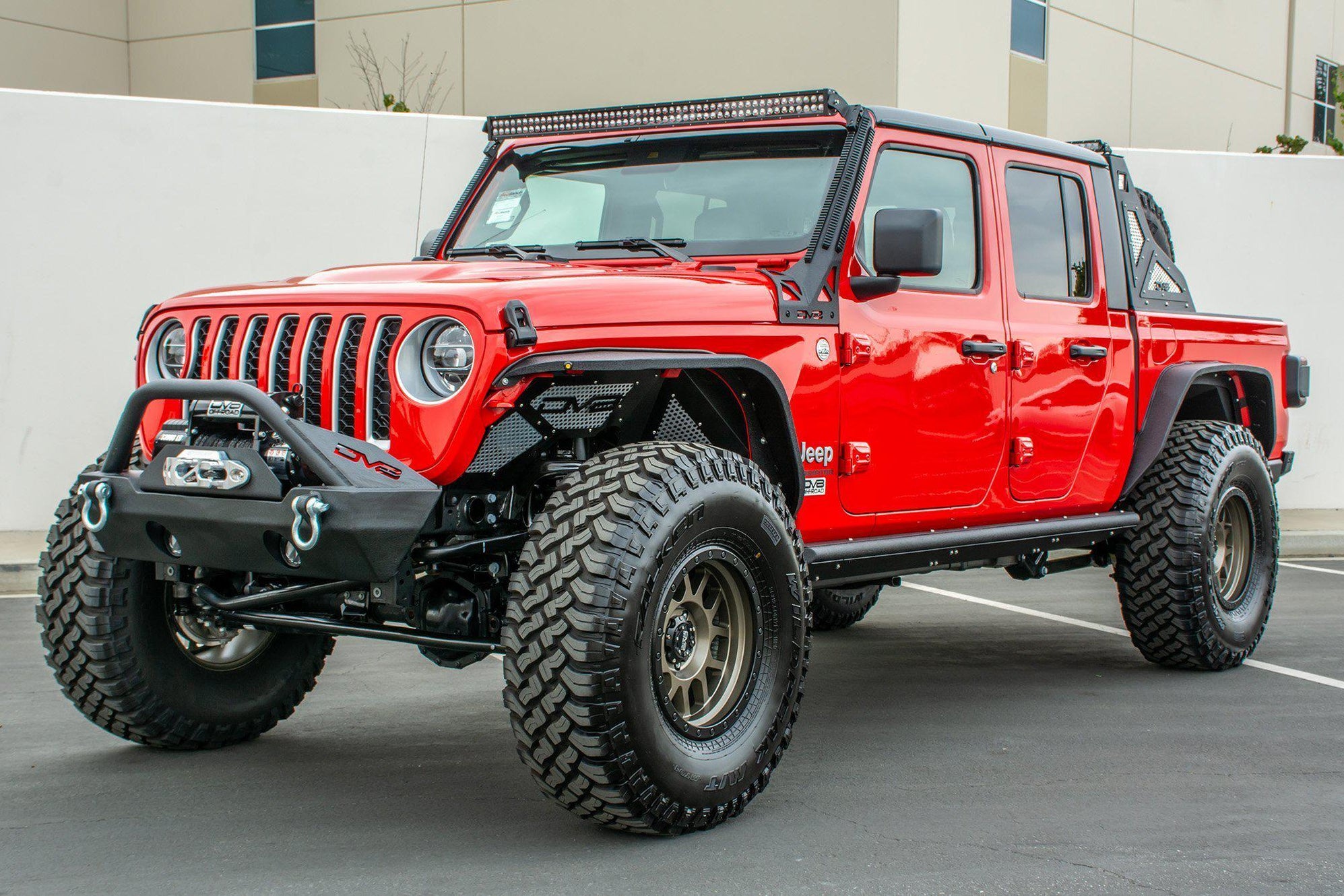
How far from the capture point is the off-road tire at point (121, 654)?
474 cm

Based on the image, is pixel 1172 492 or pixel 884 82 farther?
pixel 884 82

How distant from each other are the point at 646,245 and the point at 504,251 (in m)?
0.55

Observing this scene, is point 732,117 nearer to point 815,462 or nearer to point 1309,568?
point 815,462

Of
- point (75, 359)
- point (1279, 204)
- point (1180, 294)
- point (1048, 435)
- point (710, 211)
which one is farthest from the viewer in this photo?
point (1279, 204)

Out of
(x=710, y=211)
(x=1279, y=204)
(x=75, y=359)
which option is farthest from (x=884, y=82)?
(x=710, y=211)

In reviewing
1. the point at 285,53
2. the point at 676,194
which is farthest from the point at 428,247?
the point at 285,53

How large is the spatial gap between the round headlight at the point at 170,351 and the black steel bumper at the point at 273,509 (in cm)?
47

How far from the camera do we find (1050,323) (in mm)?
6113

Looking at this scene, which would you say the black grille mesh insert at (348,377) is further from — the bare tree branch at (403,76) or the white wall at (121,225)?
the bare tree branch at (403,76)

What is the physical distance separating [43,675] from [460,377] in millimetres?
3546

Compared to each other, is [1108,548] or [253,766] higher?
[1108,548]

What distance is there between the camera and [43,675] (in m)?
6.60

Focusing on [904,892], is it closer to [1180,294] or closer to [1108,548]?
[1108,548]

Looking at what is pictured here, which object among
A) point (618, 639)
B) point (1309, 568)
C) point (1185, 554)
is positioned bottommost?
point (1309, 568)
